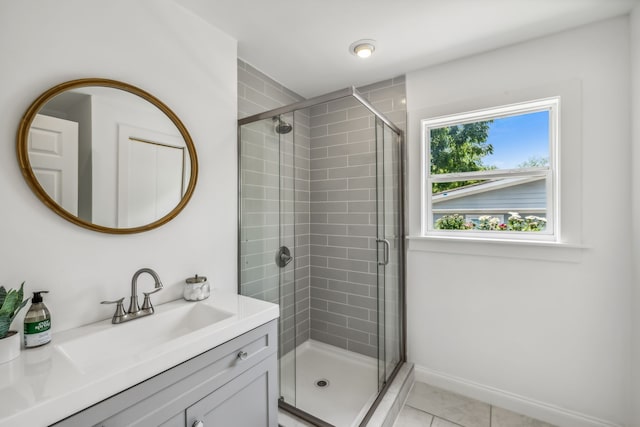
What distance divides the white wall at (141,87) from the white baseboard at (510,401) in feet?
5.53

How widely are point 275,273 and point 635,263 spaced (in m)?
2.03

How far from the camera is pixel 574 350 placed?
1.73 metres

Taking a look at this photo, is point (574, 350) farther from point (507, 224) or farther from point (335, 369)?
point (335, 369)

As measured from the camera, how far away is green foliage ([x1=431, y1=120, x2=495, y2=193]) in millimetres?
2074

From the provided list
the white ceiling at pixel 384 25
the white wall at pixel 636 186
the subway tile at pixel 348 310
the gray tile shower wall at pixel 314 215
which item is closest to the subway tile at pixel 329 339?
the gray tile shower wall at pixel 314 215

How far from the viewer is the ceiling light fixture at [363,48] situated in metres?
1.85

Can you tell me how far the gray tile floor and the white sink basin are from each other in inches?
56.5

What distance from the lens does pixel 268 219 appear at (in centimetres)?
184

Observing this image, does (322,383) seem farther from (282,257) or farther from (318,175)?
(318,175)

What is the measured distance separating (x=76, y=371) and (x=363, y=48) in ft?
7.07

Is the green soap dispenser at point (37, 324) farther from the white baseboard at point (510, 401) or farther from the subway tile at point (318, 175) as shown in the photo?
the white baseboard at point (510, 401)

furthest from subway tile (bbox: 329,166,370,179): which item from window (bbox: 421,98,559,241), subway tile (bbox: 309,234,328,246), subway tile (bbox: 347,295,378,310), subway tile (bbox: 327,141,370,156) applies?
subway tile (bbox: 347,295,378,310)

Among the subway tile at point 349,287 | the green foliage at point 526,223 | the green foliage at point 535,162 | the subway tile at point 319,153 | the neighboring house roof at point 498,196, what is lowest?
the subway tile at point 349,287

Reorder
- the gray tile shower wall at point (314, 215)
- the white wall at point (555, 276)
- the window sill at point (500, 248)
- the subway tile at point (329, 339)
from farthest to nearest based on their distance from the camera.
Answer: the subway tile at point (329, 339) < the gray tile shower wall at point (314, 215) < the window sill at point (500, 248) < the white wall at point (555, 276)
